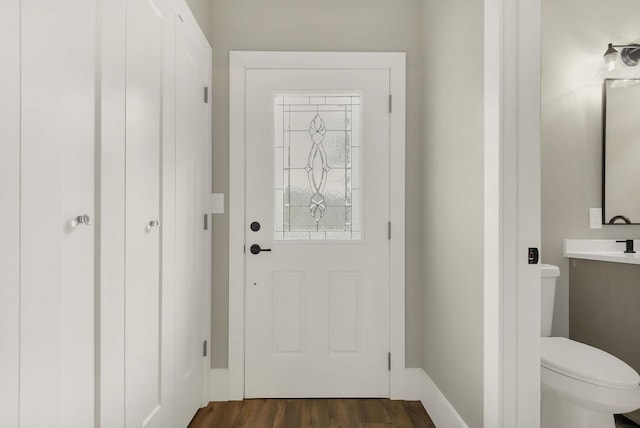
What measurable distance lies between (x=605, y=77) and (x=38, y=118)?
2.84m

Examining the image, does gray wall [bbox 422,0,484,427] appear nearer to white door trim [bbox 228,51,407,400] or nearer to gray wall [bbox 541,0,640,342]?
white door trim [bbox 228,51,407,400]

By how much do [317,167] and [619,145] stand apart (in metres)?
1.82

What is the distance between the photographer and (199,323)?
2.23 meters

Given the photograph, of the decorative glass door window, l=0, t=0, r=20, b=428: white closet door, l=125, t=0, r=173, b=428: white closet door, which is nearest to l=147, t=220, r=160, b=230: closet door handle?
l=125, t=0, r=173, b=428: white closet door

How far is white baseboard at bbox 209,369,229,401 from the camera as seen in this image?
237 cm

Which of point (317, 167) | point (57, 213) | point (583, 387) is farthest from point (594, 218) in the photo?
point (57, 213)

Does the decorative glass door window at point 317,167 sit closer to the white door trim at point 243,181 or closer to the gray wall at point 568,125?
the white door trim at point 243,181

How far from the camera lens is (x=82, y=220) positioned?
1.09 m

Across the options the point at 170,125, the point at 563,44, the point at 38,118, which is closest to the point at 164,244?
the point at 170,125

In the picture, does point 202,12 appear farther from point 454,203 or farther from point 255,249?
→ point 454,203

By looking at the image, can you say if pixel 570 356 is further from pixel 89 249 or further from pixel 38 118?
pixel 38 118

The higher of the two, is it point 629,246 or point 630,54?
point 630,54

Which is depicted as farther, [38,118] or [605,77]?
[605,77]

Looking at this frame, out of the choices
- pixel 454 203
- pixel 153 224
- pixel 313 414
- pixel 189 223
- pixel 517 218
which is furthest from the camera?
pixel 313 414
